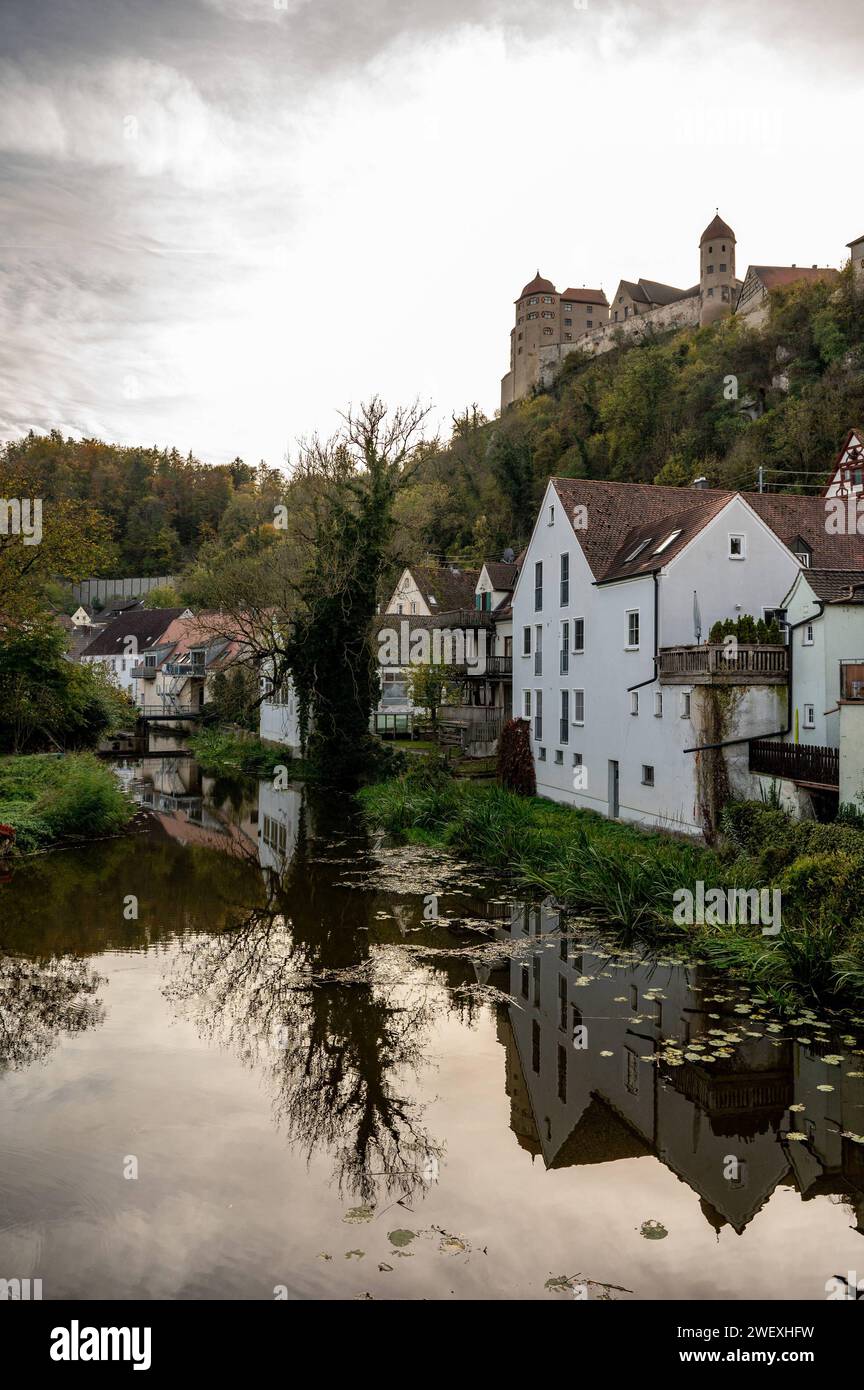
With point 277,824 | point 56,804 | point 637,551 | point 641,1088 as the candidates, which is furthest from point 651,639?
point 56,804

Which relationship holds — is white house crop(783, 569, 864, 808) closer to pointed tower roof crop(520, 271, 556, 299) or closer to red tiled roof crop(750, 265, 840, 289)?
red tiled roof crop(750, 265, 840, 289)

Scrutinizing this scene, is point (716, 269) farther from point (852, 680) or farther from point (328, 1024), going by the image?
point (328, 1024)

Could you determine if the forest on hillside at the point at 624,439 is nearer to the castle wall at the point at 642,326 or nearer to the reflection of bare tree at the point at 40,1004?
the castle wall at the point at 642,326

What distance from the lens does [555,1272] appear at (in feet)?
23.0

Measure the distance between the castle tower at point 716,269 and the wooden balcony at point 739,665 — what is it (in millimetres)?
75003

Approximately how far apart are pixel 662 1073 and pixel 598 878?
24.6 ft

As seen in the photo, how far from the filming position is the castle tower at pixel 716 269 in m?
86.2

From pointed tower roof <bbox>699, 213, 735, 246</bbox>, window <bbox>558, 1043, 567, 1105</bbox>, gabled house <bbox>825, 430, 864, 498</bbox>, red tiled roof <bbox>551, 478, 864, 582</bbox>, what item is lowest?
window <bbox>558, 1043, 567, 1105</bbox>

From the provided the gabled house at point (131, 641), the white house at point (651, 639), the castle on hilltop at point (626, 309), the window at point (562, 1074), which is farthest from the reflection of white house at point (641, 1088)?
the gabled house at point (131, 641)

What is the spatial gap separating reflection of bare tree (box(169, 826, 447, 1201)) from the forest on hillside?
1992cm

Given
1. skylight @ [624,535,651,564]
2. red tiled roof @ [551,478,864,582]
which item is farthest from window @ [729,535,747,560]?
skylight @ [624,535,651,564]

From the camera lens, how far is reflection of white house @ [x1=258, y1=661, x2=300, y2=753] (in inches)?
1801

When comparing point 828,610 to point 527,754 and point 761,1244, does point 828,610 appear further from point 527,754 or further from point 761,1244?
point 761,1244
